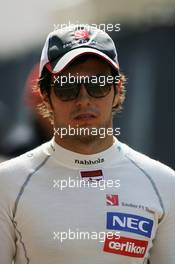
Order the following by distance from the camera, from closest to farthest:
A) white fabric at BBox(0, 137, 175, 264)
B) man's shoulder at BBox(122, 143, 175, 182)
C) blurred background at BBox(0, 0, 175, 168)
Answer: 1. white fabric at BBox(0, 137, 175, 264)
2. man's shoulder at BBox(122, 143, 175, 182)
3. blurred background at BBox(0, 0, 175, 168)

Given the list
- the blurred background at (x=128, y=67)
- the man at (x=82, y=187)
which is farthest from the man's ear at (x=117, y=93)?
the blurred background at (x=128, y=67)

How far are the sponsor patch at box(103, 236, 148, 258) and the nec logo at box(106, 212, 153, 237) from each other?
3 centimetres

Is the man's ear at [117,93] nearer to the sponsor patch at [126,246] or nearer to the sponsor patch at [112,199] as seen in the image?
the sponsor patch at [112,199]

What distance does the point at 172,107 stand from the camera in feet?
21.5

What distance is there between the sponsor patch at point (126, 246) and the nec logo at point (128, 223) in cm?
3

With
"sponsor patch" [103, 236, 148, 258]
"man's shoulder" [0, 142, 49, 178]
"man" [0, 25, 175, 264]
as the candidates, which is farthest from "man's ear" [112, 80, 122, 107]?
"sponsor patch" [103, 236, 148, 258]

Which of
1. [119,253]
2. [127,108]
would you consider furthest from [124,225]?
[127,108]

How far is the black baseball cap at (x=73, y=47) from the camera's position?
2930 millimetres

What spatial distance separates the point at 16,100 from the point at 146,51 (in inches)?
34.9

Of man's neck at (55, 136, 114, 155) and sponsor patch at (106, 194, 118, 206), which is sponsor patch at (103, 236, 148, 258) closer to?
sponsor patch at (106, 194, 118, 206)

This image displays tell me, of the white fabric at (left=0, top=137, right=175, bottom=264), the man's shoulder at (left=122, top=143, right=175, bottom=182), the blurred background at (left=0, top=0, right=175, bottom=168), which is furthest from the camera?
the blurred background at (left=0, top=0, right=175, bottom=168)

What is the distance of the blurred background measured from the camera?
15.2ft

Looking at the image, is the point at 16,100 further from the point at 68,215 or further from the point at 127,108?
the point at 68,215

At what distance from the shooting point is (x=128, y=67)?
19.9 ft
